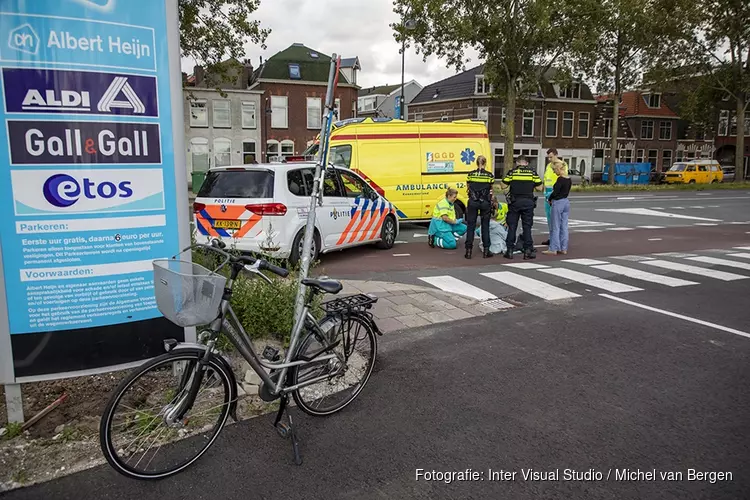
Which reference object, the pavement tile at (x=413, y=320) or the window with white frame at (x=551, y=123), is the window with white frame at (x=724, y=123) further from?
the pavement tile at (x=413, y=320)

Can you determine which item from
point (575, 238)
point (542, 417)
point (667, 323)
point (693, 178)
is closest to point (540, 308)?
Answer: point (667, 323)

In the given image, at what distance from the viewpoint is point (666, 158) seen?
192ft

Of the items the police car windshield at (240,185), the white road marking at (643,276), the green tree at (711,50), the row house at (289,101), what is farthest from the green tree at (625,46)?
the police car windshield at (240,185)

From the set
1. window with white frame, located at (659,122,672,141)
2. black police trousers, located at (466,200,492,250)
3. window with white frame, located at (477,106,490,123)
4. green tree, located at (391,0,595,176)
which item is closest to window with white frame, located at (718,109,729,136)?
window with white frame, located at (659,122,672,141)

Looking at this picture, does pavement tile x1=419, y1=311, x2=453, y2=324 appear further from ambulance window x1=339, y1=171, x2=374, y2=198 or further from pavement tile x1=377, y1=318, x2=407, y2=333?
ambulance window x1=339, y1=171, x2=374, y2=198

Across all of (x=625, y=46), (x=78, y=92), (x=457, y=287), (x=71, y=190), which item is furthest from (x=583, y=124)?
(x=71, y=190)

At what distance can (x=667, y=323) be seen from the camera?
6199 millimetres

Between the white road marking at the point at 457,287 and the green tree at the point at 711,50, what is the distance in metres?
34.8

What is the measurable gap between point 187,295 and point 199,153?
38278mm

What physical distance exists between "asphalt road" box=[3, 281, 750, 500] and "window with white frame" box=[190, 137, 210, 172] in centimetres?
3597

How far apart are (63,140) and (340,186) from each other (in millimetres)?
6605

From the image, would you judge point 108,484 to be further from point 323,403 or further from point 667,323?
point 667,323

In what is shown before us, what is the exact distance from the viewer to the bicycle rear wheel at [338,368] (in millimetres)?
3705

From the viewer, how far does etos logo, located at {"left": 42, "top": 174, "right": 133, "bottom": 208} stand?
3520 mm
